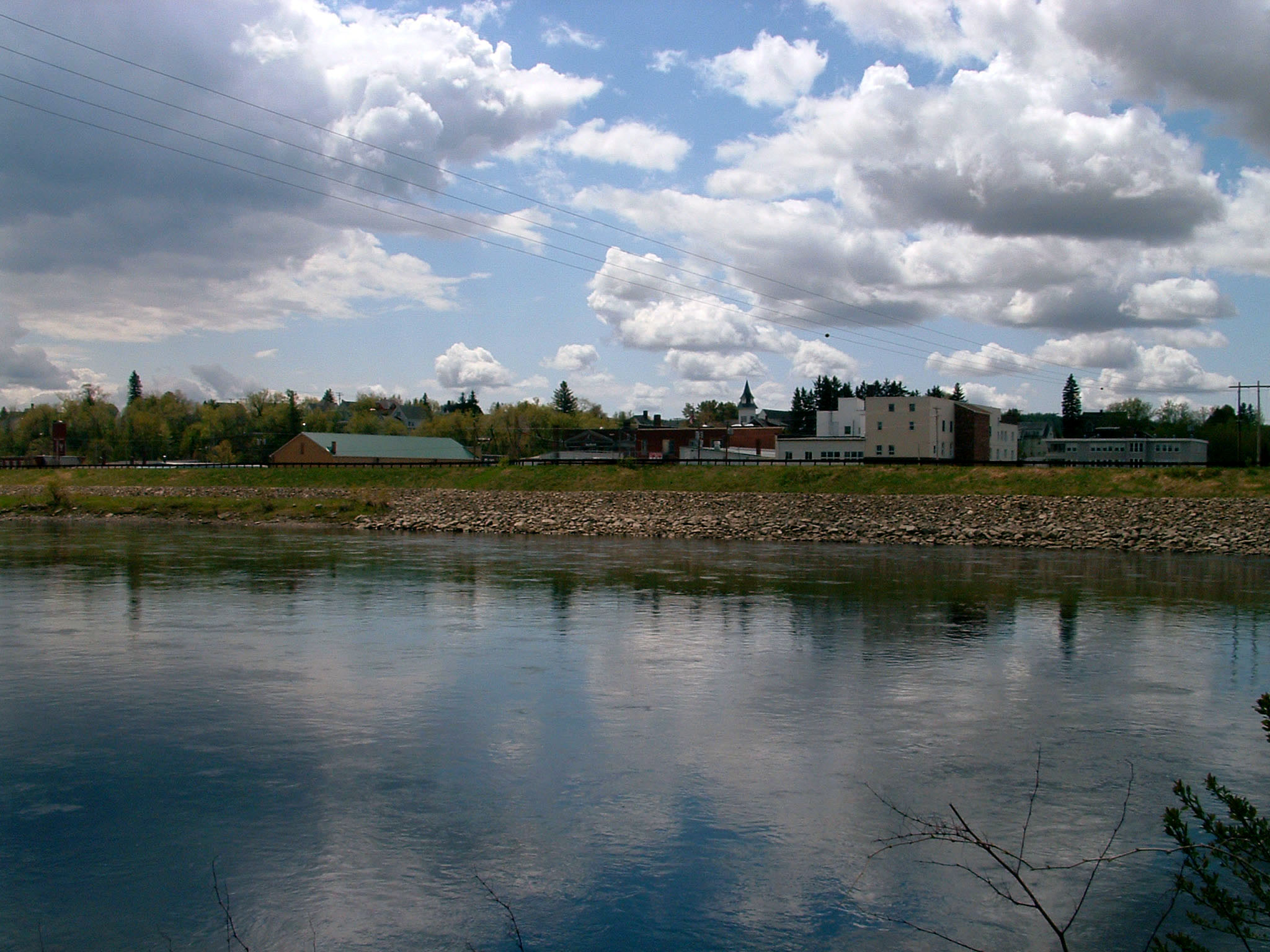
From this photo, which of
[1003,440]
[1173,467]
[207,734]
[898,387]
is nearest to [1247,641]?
[207,734]

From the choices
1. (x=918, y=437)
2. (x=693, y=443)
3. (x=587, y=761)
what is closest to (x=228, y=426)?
(x=693, y=443)

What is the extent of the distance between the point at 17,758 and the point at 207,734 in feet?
8.07

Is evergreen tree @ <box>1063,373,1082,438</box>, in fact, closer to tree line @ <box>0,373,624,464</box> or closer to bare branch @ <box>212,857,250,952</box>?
tree line @ <box>0,373,624,464</box>

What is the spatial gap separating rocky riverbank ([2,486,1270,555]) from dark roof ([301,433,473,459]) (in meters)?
38.0

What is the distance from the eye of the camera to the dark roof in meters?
110

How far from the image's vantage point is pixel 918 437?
90812mm

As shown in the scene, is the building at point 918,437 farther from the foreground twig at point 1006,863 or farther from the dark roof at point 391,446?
the foreground twig at point 1006,863

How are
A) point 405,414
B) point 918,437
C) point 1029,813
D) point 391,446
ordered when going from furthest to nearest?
point 405,414 < point 391,446 < point 918,437 < point 1029,813

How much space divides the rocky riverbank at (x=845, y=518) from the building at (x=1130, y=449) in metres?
74.0

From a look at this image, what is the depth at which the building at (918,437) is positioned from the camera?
3570 inches

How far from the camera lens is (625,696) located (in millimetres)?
17141

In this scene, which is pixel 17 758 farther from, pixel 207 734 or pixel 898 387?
pixel 898 387

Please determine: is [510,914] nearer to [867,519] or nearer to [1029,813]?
[1029,813]

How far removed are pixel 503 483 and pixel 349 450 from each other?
45.0m
